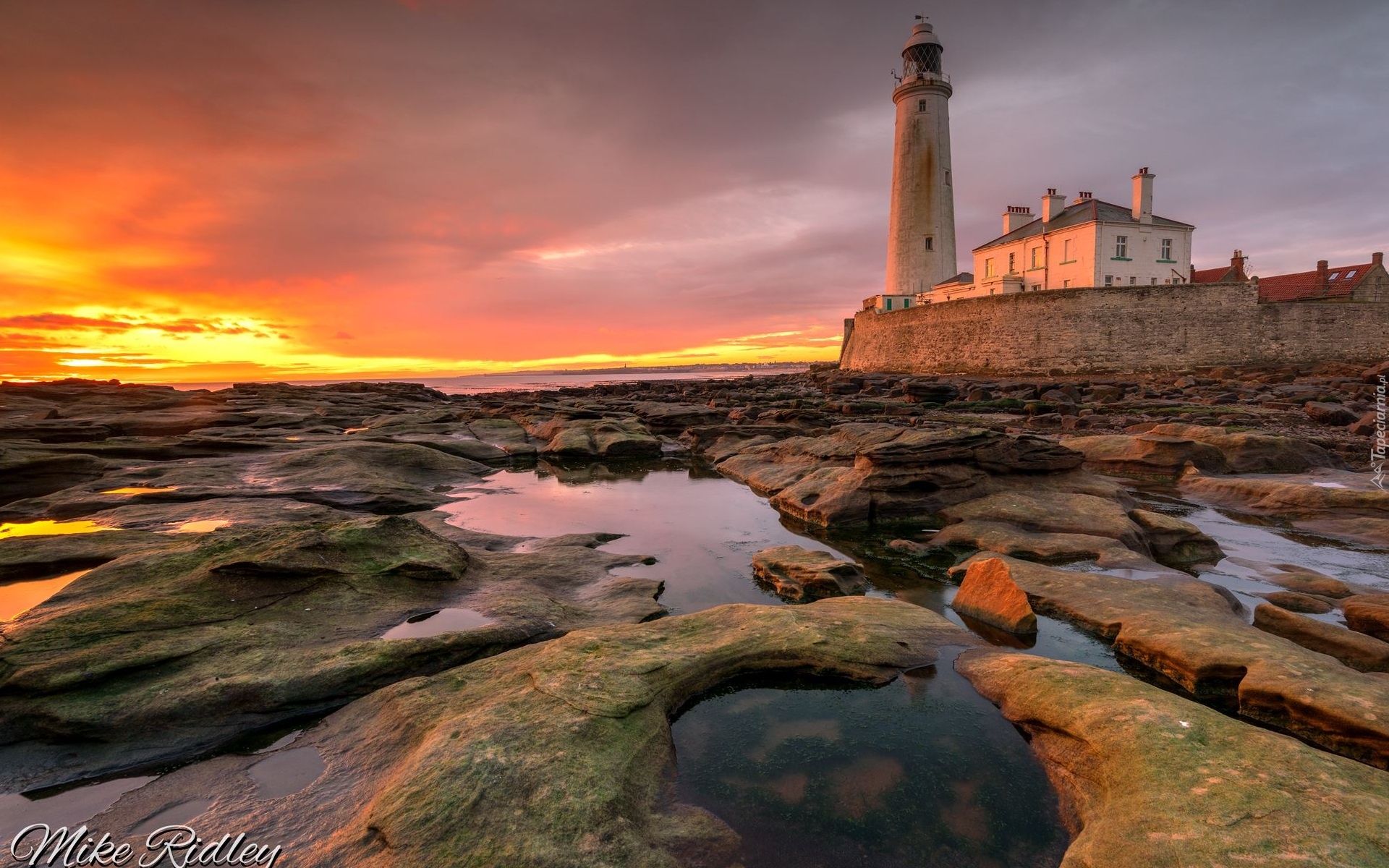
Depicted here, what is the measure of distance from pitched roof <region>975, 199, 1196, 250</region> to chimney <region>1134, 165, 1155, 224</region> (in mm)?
437

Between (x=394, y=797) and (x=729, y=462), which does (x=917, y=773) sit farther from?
(x=729, y=462)

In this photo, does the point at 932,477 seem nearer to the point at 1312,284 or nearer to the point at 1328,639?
the point at 1328,639

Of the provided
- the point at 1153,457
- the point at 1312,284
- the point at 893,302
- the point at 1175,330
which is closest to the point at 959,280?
the point at 893,302

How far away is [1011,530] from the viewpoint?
393 inches

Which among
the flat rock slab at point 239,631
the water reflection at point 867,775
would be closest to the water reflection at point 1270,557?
the water reflection at point 867,775

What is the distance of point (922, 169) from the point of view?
4938cm

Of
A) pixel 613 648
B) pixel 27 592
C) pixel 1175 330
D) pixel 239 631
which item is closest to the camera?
pixel 613 648

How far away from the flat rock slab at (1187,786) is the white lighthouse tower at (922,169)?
5224 cm

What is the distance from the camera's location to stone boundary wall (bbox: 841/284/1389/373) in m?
38.1

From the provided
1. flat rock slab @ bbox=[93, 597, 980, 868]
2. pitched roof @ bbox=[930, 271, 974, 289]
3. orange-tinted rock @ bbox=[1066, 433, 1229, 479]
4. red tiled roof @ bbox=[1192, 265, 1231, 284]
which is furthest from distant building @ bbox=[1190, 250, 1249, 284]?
flat rock slab @ bbox=[93, 597, 980, 868]

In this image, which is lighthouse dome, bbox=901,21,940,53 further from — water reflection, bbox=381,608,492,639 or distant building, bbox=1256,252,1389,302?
water reflection, bbox=381,608,492,639

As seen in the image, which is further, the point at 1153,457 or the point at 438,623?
the point at 1153,457

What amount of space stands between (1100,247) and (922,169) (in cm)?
1454

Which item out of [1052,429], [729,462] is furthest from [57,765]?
[1052,429]
